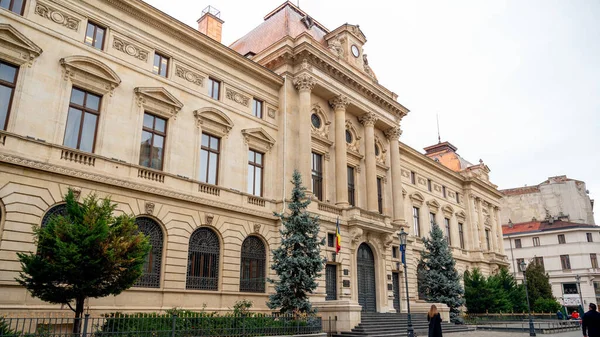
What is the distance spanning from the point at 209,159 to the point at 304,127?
253 inches

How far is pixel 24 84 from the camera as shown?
17.3 m

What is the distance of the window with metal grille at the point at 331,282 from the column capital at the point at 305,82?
10803mm

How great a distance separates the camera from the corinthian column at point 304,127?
26766mm

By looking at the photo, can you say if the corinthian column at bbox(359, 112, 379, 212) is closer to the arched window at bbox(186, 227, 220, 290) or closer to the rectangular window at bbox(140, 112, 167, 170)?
the arched window at bbox(186, 227, 220, 290)

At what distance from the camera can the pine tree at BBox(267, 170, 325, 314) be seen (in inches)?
822

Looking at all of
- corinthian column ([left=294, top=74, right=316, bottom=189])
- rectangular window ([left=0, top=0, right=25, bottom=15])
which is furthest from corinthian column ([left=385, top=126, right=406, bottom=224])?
rectangular window ([left=0, top=0, right=25, bottom=15])

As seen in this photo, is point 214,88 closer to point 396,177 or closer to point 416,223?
point 396,177

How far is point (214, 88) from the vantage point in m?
25.0

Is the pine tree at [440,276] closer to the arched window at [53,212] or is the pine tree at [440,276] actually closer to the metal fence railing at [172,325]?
the metal fence railing at [172,325]

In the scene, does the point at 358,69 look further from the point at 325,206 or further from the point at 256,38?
the point at 325,206

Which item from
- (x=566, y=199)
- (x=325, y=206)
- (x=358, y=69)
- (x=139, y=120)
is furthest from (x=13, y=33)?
(x=566, y=199)

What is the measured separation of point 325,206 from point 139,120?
12019 mm

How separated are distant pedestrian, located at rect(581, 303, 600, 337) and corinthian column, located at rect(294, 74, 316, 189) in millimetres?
16378

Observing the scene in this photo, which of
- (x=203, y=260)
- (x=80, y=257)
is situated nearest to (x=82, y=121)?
(x=80, y=257)
